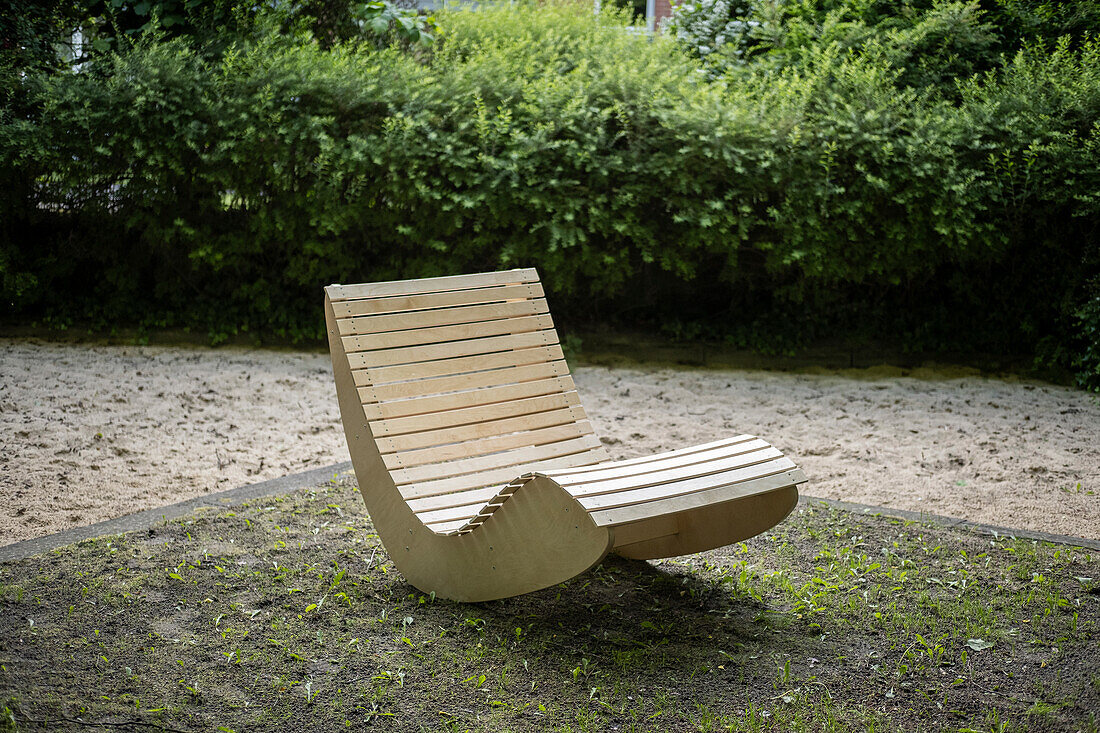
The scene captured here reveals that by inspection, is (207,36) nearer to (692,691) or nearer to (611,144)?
(611,144)

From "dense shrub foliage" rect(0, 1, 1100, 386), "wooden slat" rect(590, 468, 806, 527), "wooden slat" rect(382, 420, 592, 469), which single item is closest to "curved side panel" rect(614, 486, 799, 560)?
"wooden slat" rect(590, 468, 806, 527)

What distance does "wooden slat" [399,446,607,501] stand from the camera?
332 cm

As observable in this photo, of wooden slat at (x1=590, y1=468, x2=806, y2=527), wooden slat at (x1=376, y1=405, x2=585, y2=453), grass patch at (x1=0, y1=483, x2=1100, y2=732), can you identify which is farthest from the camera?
wooden slat at (x1=376, y1=405, x2=585, y2=453)

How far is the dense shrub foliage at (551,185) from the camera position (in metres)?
6.84

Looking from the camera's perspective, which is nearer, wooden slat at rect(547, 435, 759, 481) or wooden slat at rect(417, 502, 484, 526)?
wooden slat at rect(547, 435, 759, 481)

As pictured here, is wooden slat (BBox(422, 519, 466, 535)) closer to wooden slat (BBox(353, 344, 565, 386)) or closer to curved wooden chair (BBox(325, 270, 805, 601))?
curved wooden chair (BBox(325, 270, 805, 601))

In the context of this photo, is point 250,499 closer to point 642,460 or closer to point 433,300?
point 433,300

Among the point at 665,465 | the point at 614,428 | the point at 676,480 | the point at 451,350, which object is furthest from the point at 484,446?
the point at 614,428

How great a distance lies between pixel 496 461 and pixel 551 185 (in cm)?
374

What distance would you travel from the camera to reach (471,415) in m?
3.61

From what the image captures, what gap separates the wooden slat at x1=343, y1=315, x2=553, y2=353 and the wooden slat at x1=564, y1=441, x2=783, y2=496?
3.75 ft

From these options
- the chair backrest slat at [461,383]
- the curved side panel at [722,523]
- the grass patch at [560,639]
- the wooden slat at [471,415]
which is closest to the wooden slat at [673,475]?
the curved side panel at [722,523]

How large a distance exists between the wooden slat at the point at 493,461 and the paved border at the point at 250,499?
118 centimetres

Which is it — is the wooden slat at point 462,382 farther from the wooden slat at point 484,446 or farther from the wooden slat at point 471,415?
the wooden slat at point 484,446
